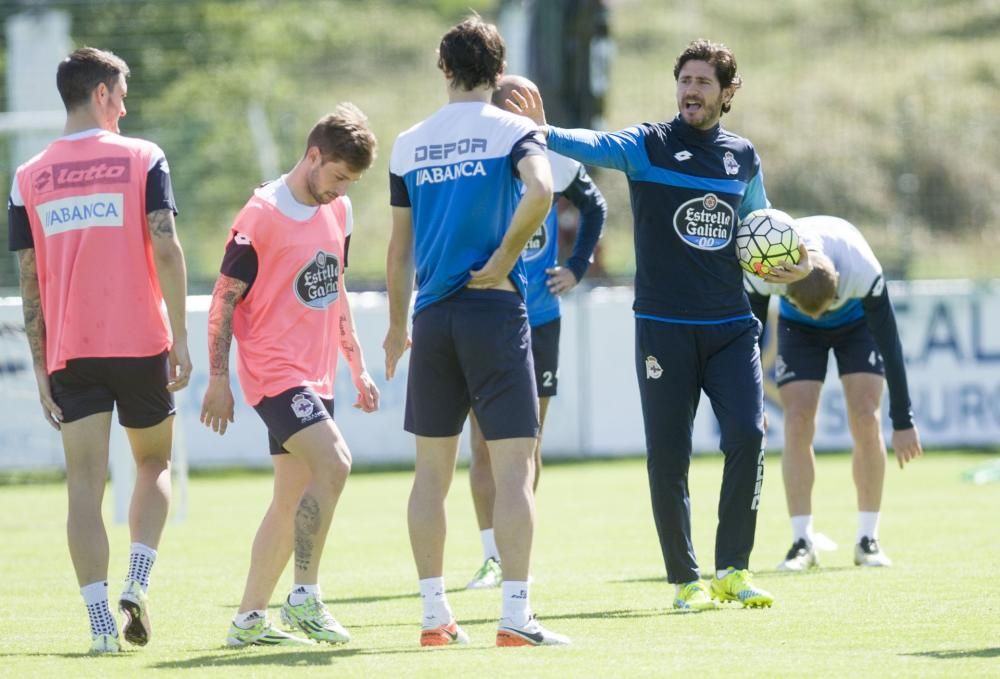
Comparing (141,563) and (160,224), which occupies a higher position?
(160,224)

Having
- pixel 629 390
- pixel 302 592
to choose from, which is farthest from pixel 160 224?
pixel 629 390

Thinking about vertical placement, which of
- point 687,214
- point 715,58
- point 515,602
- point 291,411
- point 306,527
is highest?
point 715,58

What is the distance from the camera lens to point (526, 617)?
6289 millimetres

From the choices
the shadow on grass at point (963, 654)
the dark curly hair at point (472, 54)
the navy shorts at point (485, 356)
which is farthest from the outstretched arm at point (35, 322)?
the shadow on grass at point (963, 654)

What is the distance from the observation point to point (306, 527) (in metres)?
6.58

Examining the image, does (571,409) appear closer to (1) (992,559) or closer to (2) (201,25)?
(1) (992,559)

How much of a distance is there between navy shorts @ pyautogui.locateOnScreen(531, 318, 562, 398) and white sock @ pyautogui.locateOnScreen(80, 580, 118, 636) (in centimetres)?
324

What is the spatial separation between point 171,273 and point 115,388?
0.54 m

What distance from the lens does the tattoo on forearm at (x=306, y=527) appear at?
6562 millimetres

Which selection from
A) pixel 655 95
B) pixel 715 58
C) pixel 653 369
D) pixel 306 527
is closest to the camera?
pixel 306 527

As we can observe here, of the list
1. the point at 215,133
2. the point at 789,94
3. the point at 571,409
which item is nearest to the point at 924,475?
the point at 571,409

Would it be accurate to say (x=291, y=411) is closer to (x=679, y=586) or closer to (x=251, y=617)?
(x=251, y=617)

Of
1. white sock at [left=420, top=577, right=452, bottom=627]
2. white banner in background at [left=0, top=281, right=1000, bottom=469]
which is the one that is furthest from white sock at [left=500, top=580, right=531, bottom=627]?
white banner in background at [left=0, top=281, right=1000, bottom=469]

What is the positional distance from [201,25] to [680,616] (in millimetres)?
21492
